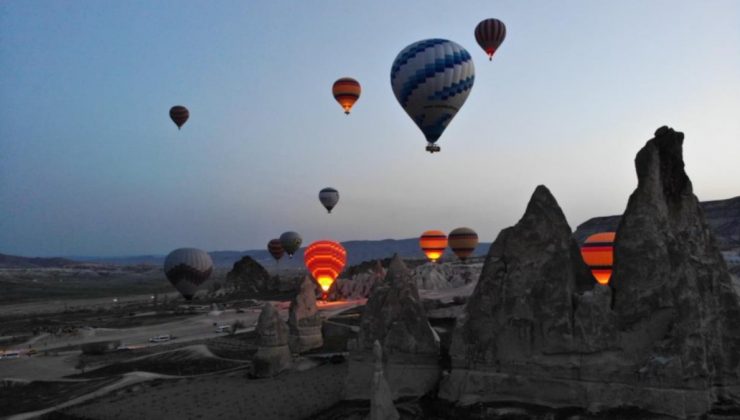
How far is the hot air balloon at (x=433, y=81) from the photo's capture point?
4116 centimetres

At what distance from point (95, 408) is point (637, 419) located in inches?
1016

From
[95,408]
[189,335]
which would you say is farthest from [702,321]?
[189,335]

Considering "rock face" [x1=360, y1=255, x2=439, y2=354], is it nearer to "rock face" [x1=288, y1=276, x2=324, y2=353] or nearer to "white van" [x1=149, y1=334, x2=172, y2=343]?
"rock face" [x1=288, y1=276, x2=324, y2=353]

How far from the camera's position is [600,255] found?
39469 mm

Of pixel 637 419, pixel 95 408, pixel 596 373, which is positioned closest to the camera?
pixel 637 419

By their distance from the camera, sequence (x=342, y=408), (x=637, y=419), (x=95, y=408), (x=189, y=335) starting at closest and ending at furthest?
1. (x=637, y=419)
2. (x=342, y=408)
3. (x=95, y=408)
4. (x=189, y=335)

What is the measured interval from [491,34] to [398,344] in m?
39.9

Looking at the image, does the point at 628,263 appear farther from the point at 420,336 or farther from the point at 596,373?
the point at 420,336

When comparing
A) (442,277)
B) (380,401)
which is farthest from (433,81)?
(442,277)

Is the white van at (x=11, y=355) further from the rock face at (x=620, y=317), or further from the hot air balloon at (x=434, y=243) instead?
the hot air balloon at (x=434, y=243)

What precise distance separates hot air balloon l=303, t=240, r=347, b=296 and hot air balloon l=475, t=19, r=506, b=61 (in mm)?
34308

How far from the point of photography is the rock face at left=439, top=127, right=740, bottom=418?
56.3 feet

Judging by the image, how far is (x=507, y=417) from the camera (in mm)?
18266

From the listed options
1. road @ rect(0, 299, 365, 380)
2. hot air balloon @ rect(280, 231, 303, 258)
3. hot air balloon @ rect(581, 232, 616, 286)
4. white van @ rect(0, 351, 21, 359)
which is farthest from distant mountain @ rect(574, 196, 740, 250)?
white van @ rect(0, 351, 21, 359)
